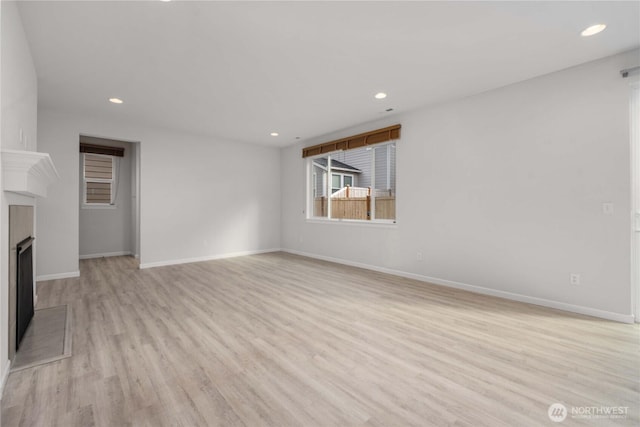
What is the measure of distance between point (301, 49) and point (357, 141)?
2713 millimetres

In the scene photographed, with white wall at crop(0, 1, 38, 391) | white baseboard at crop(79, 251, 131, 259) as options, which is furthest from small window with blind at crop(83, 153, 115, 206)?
white wall at crop(0, 1, 38, 391)

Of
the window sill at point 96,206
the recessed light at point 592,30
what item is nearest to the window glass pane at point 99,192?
the window sill at point 96,206

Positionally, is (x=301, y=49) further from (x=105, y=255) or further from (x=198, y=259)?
(x=105, y=255)

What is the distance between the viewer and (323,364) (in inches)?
79.1

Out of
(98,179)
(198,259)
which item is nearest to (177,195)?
(198,259)

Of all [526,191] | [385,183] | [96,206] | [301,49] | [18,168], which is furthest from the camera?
[96,206]

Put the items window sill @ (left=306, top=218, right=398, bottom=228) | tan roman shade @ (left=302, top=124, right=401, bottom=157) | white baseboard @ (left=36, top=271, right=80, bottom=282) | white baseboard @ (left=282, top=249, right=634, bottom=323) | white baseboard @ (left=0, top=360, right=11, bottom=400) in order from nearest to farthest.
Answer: white baseboard @ (left=0, top=360, right=11, bottom=400) < white baseboard @ (left=282, top=249, right=634, bottom=323) < white baseboard @ (left=36, top=271, right=80, bottom=282) < tan roman shade @ (left=302, top=124, right=401, bottom=157) < window sill @ (left=306, top=218, right=398, bottom=228)

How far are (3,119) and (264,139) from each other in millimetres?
4785

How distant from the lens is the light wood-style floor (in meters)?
1.54

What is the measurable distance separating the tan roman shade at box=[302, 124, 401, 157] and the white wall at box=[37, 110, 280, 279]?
1.55 m

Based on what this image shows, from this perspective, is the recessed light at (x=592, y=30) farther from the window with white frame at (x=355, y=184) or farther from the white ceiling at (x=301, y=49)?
the window with white frame at (x=355, y=184)

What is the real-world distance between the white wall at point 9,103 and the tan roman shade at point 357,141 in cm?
434

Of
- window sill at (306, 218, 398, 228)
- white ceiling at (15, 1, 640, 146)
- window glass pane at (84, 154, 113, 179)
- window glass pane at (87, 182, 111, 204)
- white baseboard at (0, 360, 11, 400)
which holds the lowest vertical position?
white baseboard at (0, 360, 11, 400)

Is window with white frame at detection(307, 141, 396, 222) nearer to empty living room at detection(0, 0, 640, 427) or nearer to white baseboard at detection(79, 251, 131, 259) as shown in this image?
empty living room at detection(0, 0, 640, 427)
